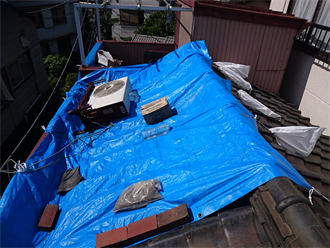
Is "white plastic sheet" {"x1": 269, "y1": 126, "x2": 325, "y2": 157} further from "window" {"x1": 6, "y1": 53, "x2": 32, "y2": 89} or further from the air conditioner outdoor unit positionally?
"window" {"x1": 6, "y1": 53, "x2": 32, "y2": 89}

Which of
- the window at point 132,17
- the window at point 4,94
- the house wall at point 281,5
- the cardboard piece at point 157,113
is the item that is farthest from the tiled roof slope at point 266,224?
the window at point 132,17

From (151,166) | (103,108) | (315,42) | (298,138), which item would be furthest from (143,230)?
(315,42)

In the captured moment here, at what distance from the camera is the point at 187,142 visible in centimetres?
471

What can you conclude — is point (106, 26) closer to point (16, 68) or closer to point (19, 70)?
point (19, 70)

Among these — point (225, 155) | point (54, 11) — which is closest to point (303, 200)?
point (225, 155)

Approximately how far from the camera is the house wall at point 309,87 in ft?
21.6

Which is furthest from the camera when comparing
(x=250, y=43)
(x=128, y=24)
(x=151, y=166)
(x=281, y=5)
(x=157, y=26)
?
(x=128, y=24)

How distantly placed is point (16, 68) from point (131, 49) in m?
6.00

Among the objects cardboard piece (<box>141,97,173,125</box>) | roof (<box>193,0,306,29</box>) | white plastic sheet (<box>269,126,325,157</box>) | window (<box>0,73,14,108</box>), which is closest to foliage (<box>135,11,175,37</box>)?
window (<box>0,73,14,108</box>)

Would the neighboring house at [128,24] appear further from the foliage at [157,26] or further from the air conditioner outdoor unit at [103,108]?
the air conditioner outdoor unit at [103,108]

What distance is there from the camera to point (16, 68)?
38.9 feet

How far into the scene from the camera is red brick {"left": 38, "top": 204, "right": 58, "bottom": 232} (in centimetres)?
410

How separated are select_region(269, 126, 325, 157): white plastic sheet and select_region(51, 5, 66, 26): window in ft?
77.9

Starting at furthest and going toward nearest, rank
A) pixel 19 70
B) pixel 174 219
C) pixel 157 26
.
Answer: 1. pixel 157 26
2. pixel 19 70
3. pixel 174 219
